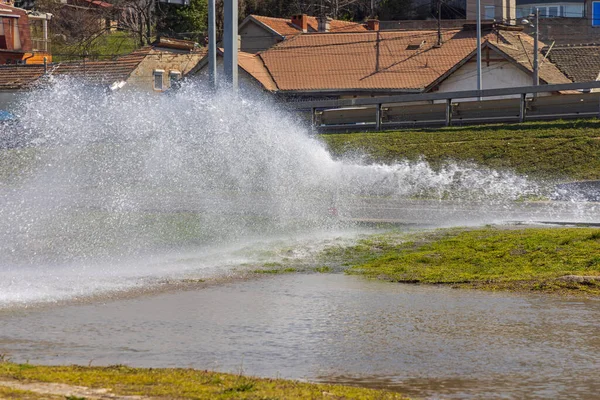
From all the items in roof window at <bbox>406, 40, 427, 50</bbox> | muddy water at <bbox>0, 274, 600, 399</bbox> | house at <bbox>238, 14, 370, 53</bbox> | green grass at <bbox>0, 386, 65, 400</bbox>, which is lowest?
muddy water at <bbox>0, 274, 600, 399</bbox>

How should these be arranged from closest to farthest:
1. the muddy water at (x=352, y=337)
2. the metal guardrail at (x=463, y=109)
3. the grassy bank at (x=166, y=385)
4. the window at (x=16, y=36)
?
1. the grassy bank at (x=166, y=385)
2. the muddy water at (x=352, y=337)
3. the metal guardrail at (x=463, y=109)
4. the window at (x=16, y=36)

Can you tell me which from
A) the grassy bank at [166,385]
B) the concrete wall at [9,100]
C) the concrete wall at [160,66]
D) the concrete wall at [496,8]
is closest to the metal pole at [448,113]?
the concrete wall at [160,66]

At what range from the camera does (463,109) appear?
3312 centimetres

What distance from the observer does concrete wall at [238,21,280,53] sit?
61406 mm

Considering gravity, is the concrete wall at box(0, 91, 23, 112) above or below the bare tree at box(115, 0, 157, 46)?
below

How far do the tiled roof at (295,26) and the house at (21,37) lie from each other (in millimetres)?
14724

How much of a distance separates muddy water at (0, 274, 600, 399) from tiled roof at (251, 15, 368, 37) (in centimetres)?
4902

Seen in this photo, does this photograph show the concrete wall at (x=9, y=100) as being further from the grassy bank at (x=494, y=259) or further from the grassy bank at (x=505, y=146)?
the grassy bank at (x=494, y=259)

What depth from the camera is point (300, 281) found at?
14.0 m

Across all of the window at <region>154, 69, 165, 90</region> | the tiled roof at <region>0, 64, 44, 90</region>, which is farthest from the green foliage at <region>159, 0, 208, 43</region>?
the tiled roof at <region>0, 64, 44, 90</region>

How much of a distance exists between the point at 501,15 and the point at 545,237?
5909cm

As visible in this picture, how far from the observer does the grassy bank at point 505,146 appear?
26.5 meters

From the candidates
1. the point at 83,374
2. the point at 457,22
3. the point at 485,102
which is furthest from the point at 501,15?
the point at 83,374

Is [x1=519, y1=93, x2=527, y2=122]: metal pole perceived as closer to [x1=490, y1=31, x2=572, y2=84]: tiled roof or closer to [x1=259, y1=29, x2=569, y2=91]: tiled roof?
[x1=490, y1=31, x2=572, y2=84]: tiled roof
